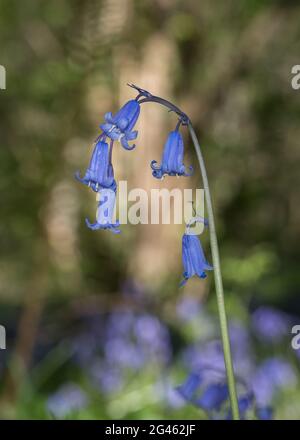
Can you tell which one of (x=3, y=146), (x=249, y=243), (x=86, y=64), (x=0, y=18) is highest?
(x=0, y=18)

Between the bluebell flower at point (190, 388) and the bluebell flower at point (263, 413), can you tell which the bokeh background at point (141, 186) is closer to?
the bluebell flower at point (190, 388)

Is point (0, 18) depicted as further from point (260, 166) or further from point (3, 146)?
point (260, 166)

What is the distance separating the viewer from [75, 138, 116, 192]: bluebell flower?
2043 mm

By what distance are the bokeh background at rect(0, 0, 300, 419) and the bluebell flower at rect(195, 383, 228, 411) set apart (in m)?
0.98

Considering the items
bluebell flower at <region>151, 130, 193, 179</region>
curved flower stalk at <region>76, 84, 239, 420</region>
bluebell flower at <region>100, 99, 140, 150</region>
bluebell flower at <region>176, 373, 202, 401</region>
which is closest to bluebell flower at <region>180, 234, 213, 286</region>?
curved flower stalk at <region>76, 84, 239, 420</region>

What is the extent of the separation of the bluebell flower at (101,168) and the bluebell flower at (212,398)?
100 cm

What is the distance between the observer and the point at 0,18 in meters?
5.66

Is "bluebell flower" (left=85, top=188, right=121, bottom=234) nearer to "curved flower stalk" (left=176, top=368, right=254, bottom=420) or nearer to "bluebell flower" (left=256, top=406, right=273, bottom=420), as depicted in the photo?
"curved flower stalk" (left=176, top=368, right=254, bottom=420)

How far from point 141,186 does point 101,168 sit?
4.40 meters

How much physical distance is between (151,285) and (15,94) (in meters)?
1.97

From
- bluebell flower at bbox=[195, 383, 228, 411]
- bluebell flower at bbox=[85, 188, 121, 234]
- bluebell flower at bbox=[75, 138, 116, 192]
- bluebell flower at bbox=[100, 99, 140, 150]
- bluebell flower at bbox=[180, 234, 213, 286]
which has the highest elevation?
bluebell flower at bbox=[100, 99, 140, 150]

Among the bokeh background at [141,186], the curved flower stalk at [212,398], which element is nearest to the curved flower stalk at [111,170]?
the curved flower stalk at [212,398]
